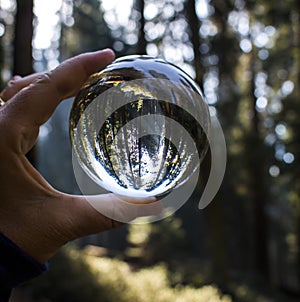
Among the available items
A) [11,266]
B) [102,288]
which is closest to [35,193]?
[11,266]

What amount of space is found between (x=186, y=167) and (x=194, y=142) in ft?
0.28

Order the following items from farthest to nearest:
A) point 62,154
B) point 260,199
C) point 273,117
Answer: point 62,154 → point 260,199 → point 273,117

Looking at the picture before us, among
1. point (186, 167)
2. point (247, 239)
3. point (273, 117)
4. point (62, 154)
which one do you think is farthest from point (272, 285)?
point (62, 154)

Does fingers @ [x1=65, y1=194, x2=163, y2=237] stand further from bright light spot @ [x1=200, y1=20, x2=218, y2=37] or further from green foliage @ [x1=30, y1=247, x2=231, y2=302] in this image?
bright light spot @ [x1=200, y1=20, x2=218, y2=37]

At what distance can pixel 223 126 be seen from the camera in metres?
15.1

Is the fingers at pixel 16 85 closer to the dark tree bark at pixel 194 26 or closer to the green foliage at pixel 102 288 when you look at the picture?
the green foliage at pixel 102 288

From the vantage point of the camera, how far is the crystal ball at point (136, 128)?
123cm

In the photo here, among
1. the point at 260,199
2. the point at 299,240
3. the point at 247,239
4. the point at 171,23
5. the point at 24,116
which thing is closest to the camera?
the point at 24,116

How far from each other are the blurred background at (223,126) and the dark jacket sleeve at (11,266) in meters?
4.42

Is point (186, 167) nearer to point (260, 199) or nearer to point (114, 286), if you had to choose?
point (114, 286)

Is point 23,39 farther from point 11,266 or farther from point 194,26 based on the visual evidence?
point 11,266

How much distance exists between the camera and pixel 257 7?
42.9 ft

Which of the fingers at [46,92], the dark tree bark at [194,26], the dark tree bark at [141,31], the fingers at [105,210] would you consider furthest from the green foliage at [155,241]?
the fingers at [46,92]

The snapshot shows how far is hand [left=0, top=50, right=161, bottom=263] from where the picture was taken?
117 centimetres
